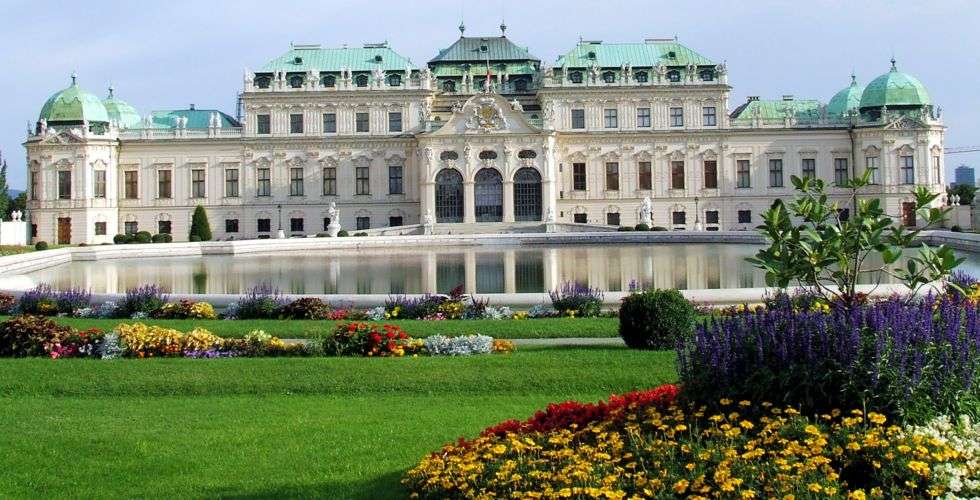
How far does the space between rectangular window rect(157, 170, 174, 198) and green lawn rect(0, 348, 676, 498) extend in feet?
178

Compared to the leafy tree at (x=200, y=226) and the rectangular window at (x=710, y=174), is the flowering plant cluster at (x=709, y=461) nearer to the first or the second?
the leafy tree at (x=200, y=226)

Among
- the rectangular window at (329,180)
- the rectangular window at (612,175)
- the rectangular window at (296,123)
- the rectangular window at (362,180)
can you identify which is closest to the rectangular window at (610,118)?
the rectangular window at (612,175)

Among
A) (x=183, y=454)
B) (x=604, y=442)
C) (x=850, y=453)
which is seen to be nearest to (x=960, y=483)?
(x=850, y=453)

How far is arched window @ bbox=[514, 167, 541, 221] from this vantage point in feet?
210

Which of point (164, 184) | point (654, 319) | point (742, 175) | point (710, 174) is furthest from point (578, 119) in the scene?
point (654, 319)

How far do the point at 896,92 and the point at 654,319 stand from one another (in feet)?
Result: 185

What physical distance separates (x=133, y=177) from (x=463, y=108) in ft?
74.7

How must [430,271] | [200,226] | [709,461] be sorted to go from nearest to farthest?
1. [709,461]
2. [430,271]
3. [200,226]

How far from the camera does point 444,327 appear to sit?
1753 centimetres

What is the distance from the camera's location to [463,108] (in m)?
63.8

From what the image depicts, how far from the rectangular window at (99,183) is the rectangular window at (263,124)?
10.4m

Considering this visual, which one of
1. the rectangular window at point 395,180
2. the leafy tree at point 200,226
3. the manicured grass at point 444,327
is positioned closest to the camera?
the manicured grass at point 444,327

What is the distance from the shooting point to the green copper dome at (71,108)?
63.9 metres

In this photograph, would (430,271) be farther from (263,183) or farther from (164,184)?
(164,184)
